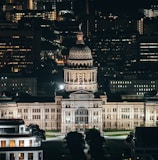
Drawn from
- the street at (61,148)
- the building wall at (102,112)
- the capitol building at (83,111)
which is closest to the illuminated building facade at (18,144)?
the street at (61,148)

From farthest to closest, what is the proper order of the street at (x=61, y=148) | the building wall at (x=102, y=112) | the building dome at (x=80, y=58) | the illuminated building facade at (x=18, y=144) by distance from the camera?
the building dome at (x=80, y=58), the building wall at (x=102, y=112), the street at (x=61, y=148), the illuminated building facade at (x=18, y=144)

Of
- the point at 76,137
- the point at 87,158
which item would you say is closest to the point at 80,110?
the point at 76,137

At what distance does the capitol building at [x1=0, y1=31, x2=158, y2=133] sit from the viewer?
172 metres

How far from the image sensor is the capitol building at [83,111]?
6791 inches

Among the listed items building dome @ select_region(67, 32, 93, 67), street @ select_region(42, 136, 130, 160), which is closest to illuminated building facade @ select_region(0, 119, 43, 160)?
street @ select_region(42, 136, 130, 160)

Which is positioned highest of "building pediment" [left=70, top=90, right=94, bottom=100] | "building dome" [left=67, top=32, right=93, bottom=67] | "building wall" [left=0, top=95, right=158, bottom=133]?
"building dome" [left=67, top=32, right=93, bottom=67]

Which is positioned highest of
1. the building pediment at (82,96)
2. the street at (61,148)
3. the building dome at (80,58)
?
the building dome at (80,58)

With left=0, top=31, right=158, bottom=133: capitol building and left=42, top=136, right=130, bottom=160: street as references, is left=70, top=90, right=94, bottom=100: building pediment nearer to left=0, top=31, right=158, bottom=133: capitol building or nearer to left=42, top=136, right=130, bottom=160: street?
left=0, top=31, right=158, bottom=133: capitol building

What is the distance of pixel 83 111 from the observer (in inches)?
6831

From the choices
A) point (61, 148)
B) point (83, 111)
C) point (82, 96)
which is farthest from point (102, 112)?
point (61, 148)

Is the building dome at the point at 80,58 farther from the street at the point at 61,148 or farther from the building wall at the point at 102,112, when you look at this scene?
the street at the point at 61,148

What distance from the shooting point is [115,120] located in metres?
175

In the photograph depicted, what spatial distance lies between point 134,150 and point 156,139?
253 cm

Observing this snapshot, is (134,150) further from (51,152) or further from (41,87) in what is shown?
(41,87)
